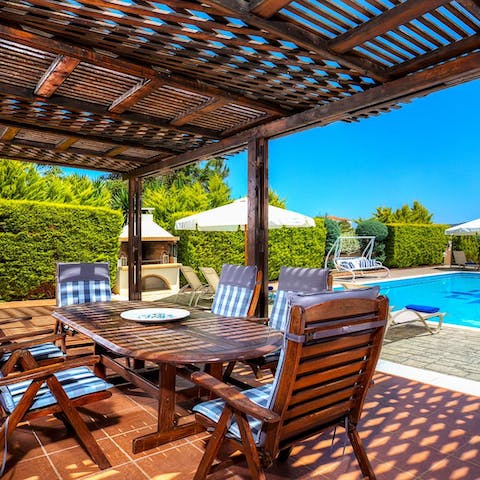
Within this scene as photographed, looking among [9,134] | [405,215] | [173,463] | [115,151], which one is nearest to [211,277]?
[115,151]

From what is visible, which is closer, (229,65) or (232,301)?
(229,65)

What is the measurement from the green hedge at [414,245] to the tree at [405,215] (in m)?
1.65

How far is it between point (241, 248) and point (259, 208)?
8.18 m

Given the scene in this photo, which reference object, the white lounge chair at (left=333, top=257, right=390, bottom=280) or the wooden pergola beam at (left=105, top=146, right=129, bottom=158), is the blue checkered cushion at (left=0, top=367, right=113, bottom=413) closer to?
the wooden pergola beam at (left=105, top=146, right=129, bottom=158)

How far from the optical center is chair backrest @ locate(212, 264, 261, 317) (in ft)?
14.8

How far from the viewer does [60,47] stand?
3186mm

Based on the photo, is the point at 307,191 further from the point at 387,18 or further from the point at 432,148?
the point at 387,18

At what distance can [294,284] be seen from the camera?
13.9 feet

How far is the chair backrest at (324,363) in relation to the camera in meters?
1.97

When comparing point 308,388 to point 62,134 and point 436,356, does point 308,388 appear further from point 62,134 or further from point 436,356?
point 62,134

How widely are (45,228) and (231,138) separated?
20.3ft

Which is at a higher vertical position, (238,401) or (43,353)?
(238,401)

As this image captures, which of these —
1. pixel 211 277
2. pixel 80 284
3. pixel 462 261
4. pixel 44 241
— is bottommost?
pixel 462 261

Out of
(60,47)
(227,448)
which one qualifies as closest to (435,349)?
(227,448)
